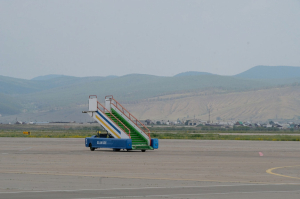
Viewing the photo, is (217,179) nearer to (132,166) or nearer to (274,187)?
(274,187)

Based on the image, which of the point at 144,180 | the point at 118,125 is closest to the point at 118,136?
the point at 118,125

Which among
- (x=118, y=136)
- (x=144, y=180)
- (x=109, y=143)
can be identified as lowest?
(x=144, y=180)

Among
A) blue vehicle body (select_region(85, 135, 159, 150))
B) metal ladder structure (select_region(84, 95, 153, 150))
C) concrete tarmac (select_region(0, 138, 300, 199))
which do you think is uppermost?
metal ladder structure (select_region(84, 95, 153, 150))

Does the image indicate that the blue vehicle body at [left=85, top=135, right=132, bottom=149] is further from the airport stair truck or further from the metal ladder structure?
the metal ladder structure

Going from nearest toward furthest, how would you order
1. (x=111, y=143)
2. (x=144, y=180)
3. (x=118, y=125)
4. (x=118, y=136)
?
(x=144, y=180), (x=111, y=143), (x=118, y=136), (x=118, y=125)

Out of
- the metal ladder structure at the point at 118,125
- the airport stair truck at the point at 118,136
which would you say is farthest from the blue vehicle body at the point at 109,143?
the metal ladder structure at the point at 118,125

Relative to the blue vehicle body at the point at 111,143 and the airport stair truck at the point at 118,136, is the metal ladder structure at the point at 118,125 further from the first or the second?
the blue vehicle body at the point at 111,143

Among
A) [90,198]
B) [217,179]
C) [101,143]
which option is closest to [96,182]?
[90,198]

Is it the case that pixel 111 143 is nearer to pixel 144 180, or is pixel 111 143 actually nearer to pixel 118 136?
pixel 118 136

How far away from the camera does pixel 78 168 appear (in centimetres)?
2125

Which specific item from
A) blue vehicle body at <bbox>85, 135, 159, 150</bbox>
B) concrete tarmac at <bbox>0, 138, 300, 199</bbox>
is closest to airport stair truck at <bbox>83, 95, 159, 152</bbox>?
blue vehicle body at <bbox>85, 135, 159, 150</bbox>

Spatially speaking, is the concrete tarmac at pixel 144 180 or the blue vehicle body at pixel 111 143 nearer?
the concrete tarmac at pixel 144 180

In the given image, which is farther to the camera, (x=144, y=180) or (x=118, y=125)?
(x=118, y=125)

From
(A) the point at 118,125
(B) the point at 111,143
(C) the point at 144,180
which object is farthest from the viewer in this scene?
(A) the point at 118,125
